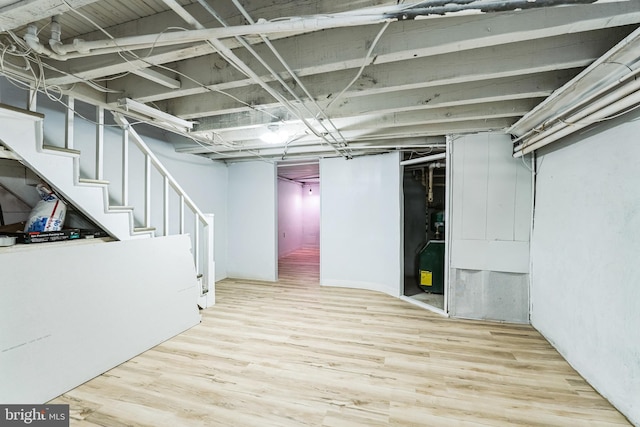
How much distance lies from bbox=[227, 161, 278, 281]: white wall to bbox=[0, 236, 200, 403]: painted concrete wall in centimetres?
203

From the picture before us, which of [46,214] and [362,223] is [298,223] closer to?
[362,223]

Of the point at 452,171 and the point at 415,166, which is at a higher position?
the point at 415,166

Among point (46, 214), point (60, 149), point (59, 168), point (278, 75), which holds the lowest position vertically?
point (46, 214)

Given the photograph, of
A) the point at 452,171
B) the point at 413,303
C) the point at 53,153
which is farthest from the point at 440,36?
the point at 413,303

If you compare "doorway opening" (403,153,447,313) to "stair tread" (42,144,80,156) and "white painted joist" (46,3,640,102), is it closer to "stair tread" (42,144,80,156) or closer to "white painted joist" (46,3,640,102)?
"white painted joist" (46,3,640,102)

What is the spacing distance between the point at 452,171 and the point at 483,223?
0.69m

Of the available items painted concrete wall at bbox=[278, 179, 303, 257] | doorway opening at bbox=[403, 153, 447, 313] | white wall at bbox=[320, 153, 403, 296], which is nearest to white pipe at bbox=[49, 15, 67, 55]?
white wall at bbox=[320, 153, 403, 296]

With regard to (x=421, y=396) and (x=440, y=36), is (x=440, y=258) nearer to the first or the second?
(x=421, y=396)

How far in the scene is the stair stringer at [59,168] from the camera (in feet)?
5.49

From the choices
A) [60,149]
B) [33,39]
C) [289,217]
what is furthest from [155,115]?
[289,217]

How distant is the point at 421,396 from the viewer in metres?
1.76

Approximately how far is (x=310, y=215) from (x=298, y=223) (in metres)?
0.72

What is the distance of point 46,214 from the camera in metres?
2.11

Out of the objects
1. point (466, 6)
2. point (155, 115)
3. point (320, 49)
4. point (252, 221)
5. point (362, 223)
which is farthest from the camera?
point (252, 221)
